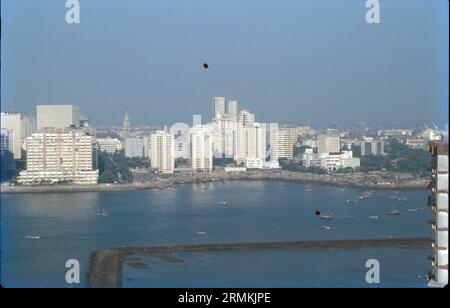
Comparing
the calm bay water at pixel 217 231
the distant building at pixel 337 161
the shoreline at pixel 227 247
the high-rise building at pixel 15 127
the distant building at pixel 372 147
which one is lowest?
the shoreline at pixel 227 247

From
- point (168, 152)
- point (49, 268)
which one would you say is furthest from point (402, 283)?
point (168, 152)

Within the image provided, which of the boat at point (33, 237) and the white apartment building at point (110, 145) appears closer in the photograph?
the boat at point (33, 237)

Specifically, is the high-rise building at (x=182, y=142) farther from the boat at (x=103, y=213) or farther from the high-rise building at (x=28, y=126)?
the boat at (x=103, y=213)

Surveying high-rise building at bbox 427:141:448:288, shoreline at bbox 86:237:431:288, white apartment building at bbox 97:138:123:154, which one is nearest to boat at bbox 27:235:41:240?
shoreline at bbox 86:237:431:288

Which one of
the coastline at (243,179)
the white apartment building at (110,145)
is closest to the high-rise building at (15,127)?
the coastline at (243,179)

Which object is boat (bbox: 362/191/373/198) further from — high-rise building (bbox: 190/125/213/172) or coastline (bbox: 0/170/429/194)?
high-rise building (bbox: 190/125/213/172)

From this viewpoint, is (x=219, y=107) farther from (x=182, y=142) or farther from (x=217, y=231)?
(x=217, y=231)
